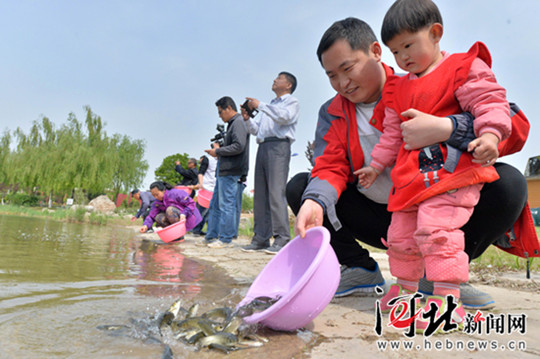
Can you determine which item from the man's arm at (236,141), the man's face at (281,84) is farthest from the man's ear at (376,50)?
the man's arm at (236,141)

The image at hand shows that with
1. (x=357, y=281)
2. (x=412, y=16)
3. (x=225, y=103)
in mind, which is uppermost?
(x=225, y=103)

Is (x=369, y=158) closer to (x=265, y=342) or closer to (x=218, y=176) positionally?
(x=265, y=342)

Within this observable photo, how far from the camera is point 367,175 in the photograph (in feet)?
5.90

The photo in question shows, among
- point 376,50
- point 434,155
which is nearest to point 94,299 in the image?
→ point 434,155

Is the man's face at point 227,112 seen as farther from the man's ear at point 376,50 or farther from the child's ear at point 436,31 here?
the child's ear at point 436,31

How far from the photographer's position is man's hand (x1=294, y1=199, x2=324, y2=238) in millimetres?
1529

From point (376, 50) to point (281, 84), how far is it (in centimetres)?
247

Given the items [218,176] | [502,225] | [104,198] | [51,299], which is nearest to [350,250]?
[502,225]

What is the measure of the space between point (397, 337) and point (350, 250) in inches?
32.1

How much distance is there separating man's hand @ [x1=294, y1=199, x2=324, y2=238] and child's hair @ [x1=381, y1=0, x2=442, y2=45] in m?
0.78

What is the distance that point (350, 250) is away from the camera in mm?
2062

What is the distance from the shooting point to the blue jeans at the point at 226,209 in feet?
15.5

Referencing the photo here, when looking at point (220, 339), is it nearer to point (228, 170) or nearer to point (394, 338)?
point (394, 338)

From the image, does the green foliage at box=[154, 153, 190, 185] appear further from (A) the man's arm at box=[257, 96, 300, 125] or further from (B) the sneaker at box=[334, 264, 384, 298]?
(B) the sneaker at box=[334, 264, 384, 298]
